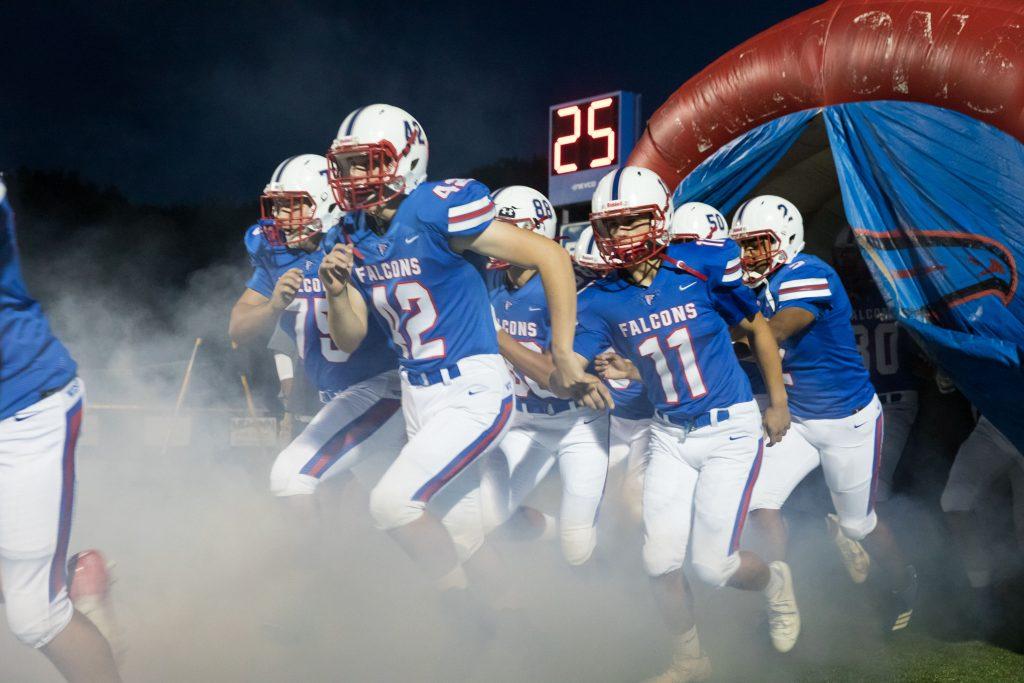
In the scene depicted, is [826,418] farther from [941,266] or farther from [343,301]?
[343,301]

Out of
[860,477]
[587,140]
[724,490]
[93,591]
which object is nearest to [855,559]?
[860,477]

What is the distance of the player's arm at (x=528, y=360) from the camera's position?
4.29 meters

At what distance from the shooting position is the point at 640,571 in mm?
5059

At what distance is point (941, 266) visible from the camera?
16.2 feet

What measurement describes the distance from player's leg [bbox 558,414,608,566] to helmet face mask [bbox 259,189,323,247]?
59.9 inches

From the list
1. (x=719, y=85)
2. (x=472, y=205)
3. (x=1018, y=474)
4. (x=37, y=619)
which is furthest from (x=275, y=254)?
(x=1018, y=474)

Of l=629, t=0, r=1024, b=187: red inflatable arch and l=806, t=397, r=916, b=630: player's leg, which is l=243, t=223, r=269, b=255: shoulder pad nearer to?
l=806, t=397, r=916, b=630: player's leg

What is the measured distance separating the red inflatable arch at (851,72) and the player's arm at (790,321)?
1225mm

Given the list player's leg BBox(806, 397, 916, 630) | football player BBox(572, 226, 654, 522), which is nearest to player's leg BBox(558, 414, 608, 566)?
football player BBox(572, 226, 654, 522)

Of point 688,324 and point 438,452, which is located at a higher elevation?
point 688,324

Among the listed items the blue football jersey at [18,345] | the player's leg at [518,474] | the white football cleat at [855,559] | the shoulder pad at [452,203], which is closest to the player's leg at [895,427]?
Result: the white football cleat at [855,559]

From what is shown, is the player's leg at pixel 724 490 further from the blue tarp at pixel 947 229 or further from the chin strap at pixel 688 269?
the blue tarp at pixel 947 229

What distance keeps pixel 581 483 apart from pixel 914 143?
2435 mm

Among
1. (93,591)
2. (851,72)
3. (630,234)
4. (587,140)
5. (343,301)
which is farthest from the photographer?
(587,140)
